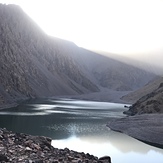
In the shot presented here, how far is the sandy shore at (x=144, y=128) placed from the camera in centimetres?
4844

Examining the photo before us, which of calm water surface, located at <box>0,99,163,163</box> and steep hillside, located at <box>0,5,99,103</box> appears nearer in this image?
calm water surface, located at <box>0,99,163,163</box>

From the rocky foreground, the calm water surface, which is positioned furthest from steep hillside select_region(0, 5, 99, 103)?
the rocky foreground

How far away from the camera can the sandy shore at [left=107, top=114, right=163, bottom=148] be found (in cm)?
4844

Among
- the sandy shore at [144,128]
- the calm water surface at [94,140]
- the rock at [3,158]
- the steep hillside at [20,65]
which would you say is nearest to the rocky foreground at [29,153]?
the rock at [3,158]

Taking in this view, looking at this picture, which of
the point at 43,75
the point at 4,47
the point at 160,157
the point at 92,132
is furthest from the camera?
the point at 43,75

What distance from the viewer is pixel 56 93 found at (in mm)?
183250

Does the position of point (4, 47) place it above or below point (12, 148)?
Answer: above

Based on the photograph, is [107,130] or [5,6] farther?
[5,6]

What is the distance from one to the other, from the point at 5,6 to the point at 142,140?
162888mm

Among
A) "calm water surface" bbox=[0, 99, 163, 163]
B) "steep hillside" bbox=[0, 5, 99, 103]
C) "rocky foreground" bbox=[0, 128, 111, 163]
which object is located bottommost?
"calm water surface" bbox=[0, 99, 163, 163]

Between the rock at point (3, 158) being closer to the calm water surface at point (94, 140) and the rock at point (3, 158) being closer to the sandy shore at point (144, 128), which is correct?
the calm water surface at point (94, 140)

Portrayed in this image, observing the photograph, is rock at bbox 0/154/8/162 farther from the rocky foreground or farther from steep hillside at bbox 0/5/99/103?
steep hillside at bbox 0/5/99/103

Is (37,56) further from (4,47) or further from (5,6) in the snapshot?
(4,47)

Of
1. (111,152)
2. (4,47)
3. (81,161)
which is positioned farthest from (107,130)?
(4,47)
